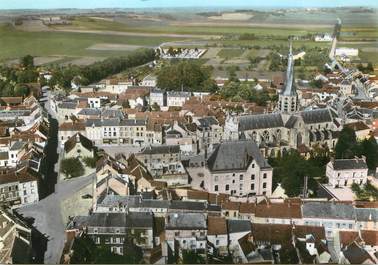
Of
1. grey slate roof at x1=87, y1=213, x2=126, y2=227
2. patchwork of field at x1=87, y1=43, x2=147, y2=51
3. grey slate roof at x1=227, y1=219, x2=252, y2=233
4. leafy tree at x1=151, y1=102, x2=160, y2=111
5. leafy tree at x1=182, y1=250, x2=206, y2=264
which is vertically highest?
patchwork of field at x1=87, y1=43, x2=147, y2=51

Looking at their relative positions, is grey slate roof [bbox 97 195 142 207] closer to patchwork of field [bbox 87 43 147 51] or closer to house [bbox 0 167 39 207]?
house [bbox 0 167 39 207]

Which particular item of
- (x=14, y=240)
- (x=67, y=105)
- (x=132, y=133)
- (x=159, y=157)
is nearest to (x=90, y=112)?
(x=67, y=105)

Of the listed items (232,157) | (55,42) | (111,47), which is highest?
(55,42)

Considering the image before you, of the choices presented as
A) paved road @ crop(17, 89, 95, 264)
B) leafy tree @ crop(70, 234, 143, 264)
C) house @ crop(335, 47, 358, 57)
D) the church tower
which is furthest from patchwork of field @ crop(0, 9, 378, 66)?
leafy tree @ crop(70, 234, 143, 264)

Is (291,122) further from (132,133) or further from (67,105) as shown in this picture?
(67,105)

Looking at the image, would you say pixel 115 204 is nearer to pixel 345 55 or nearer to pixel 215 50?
pixel 215 50
